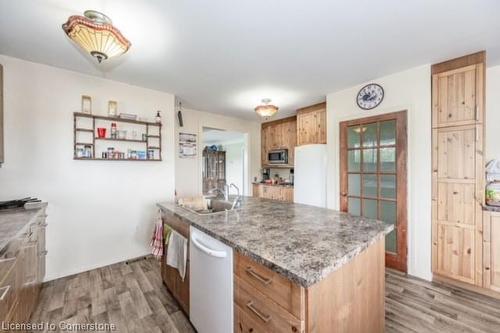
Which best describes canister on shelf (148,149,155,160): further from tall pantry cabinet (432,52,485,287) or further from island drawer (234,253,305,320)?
tall pantry cabinet (432,52,485,287)

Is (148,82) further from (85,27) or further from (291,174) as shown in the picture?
(291,174)

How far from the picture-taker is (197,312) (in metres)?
1.58

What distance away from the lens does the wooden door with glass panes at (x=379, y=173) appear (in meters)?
2.68

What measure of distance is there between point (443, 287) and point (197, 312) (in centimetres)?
259

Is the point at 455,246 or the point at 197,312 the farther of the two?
the point at 455,246

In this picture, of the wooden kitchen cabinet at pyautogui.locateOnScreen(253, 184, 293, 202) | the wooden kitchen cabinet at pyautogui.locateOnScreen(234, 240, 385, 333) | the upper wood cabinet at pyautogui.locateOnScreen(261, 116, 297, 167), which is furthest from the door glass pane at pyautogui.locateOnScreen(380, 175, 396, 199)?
the upper wood cabinet at pyautogui.locateOnScreen(261, 116, 297, 167)

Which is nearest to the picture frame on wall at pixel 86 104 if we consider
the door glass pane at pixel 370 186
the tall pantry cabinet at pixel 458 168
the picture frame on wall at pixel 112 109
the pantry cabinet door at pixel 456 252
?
the picture frame on wall at pixel 112 109

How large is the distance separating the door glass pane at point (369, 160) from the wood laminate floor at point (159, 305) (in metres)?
1.35

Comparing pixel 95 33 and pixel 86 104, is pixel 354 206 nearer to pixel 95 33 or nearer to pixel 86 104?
pixel 95 33

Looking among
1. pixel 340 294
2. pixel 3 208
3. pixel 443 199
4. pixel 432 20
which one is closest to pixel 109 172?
pixel 3 208

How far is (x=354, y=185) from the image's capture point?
3.15 meters

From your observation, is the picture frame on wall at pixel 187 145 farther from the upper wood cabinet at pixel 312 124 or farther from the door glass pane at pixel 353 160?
the door glass pane at pixel 353 160

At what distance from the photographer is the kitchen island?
884 mm

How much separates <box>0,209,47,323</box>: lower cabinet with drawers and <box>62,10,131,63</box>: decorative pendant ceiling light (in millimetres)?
1328
